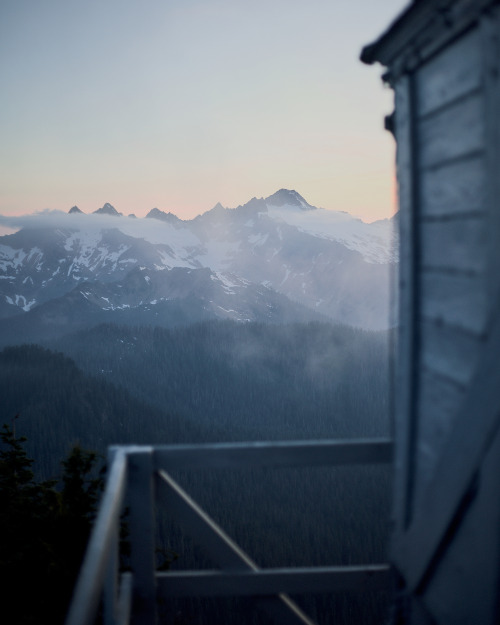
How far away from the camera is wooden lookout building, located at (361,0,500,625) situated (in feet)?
7.89

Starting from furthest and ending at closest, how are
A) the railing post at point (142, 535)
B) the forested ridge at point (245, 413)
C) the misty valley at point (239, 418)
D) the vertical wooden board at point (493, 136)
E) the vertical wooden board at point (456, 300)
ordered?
1. the forested ridge at point (245, 413)
2. the misty valley at point (239, 418)
3. the railing post at point (142, 535)
4. the vertical wooden board at point (456, 300)
5. the vertical wooden board at point (493, 136)

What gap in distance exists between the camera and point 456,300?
108 inches

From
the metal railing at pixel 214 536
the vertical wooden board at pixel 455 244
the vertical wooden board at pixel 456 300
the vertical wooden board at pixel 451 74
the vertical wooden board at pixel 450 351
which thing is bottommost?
the metal railing at pixel 214 536

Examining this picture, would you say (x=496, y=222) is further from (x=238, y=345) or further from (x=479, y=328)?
(x=238, y=345)

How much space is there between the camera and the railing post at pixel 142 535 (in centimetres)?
358

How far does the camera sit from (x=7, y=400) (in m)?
124

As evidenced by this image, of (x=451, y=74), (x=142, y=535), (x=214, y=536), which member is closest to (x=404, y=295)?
(x=451, y=74)

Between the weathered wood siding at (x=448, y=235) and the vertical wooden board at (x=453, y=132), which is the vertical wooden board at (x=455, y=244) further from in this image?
the vertical wooden board at (x=453, y=132)

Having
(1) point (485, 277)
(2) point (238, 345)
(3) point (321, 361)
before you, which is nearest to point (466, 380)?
(1) point (485, 277)

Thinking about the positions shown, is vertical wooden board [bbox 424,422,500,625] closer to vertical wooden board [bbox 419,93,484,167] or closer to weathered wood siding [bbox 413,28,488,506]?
weathered wood siding [bbox 413,28,488,506]

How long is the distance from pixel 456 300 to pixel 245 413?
162852mm

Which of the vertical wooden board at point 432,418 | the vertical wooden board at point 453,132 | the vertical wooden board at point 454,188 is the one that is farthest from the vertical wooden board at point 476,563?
the vertical wooden board at point 453,132

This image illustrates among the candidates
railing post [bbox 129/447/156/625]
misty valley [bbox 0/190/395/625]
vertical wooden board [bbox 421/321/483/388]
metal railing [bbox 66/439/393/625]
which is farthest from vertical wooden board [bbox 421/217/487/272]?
misty valley [bbox 0/190/395/625]

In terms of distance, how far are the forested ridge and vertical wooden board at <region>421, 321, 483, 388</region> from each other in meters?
4.90
